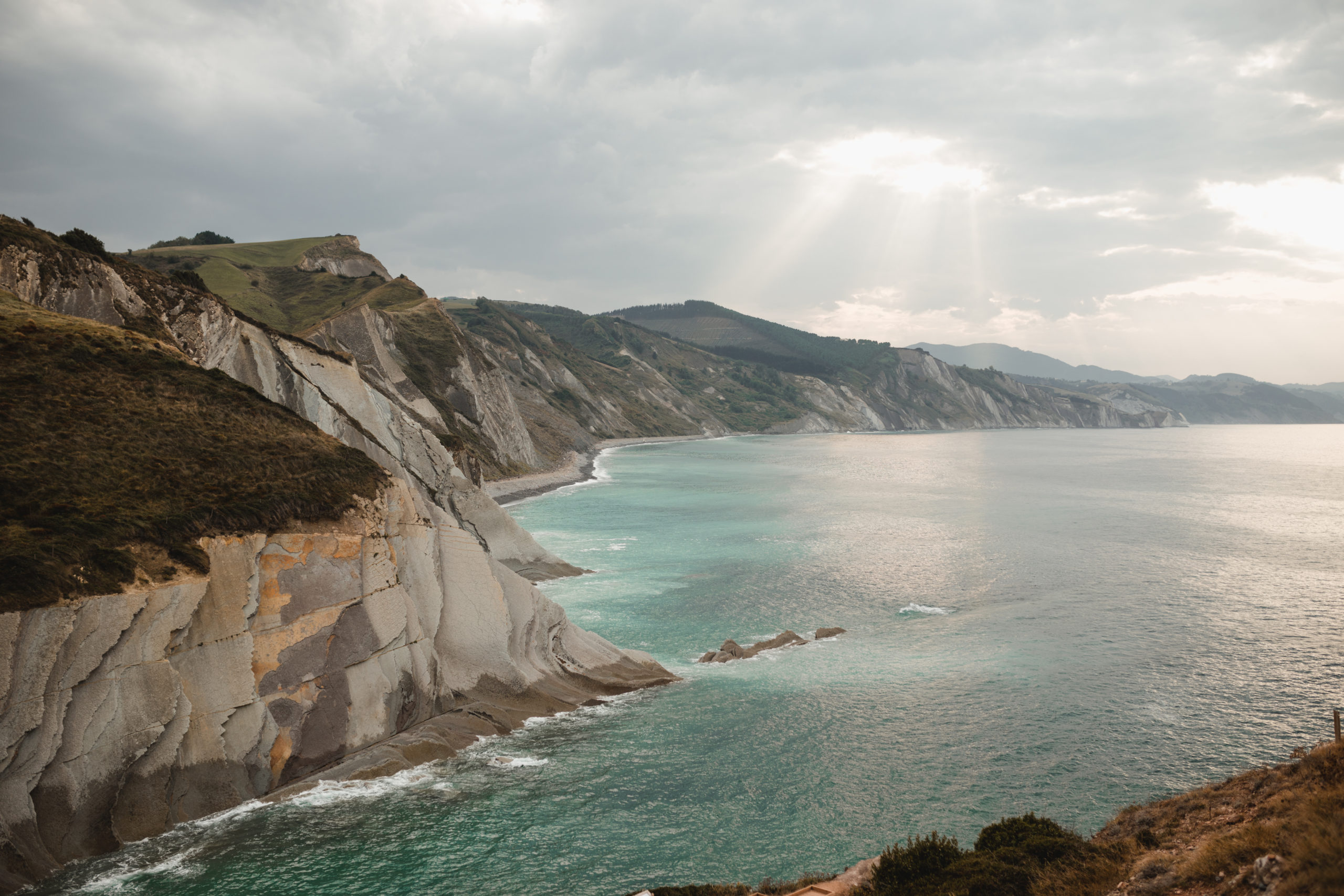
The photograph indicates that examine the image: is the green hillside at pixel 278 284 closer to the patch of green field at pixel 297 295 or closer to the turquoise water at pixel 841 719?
the patch of green field at pixel 297 295

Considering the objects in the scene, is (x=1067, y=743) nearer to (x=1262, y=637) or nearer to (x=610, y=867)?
(x=610, y=867)

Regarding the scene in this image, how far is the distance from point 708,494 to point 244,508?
82786mm

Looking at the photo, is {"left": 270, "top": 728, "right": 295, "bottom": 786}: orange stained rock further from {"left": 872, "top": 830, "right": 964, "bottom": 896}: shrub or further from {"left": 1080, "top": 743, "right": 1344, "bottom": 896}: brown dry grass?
{"left": 1080, "top": 743, "right": 1344, "bottom": 896}: brown dry grass

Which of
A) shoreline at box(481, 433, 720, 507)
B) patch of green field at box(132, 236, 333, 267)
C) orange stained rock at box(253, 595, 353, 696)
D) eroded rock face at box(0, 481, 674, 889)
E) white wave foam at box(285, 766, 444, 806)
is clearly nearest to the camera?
eroded rock face at box(0, 481, 674, 889)

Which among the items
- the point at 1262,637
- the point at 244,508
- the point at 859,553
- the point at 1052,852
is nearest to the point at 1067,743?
the point at 1052,852

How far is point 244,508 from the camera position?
893 inches

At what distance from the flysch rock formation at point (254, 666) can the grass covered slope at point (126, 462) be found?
86cm

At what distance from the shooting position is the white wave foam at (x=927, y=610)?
45312 millimetres

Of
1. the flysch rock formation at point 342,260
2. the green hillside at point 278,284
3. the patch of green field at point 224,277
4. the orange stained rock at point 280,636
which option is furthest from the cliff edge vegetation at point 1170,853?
the flysch rock formation at point 342,260

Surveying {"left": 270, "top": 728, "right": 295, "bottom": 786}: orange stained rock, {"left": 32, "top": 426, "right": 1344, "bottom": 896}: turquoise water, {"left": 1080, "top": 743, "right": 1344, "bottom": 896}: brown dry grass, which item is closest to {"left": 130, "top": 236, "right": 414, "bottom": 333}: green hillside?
{"left": 32, "top": 426, "right": 1344, "bottom": 896}: turquoise water

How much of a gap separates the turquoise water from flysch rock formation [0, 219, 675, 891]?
1221mm

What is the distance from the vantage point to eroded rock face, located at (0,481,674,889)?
17.4 metres

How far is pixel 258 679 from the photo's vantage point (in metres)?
21.3

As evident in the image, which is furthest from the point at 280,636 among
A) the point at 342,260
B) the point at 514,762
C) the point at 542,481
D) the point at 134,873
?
the point at 342,260
